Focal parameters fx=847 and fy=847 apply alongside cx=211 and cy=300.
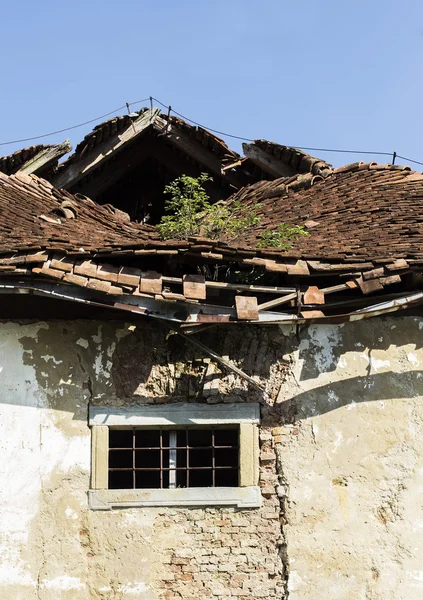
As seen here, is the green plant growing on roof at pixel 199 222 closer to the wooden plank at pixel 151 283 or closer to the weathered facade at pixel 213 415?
the weathered facade at pixel 213 415

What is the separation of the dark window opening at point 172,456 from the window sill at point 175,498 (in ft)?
0.37

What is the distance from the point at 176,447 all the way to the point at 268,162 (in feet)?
15.4

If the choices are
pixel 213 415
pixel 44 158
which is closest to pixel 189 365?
pixel 213 415

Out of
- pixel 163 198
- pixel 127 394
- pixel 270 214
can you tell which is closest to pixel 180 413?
pixel 127 394

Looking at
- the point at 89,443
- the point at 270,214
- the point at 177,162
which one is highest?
the point at 177,162

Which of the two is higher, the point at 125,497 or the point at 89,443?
the point at 89,443

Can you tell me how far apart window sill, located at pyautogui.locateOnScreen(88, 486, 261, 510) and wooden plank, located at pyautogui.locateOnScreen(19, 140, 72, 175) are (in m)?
4.94

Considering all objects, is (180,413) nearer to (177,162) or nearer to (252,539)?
(252,539)

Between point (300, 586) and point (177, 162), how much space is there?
6.14 metres

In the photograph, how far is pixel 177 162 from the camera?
1150 cm

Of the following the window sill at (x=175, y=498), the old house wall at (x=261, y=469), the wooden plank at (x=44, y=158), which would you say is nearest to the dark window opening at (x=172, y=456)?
the window sill at (x=175, y=498)

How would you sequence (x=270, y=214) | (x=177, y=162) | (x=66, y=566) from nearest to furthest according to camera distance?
(x=66, y=566)
(x=270, y=214)
(x=177, y=162)

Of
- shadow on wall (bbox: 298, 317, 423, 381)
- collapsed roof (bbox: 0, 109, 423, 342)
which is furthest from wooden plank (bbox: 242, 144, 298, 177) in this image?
shadow on wall (bbox: 298, 317, 423, 381)

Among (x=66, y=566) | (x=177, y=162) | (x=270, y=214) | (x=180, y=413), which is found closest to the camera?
(x=66, y=566)
